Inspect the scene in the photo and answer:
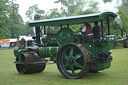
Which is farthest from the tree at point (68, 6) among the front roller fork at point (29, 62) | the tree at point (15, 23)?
the front roller fork at point (29, 62)

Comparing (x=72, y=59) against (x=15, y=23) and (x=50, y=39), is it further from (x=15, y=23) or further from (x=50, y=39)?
(x=15, y=23)

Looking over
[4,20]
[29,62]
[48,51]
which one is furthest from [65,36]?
[4,20]

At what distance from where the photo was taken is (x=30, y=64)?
28.5 feet

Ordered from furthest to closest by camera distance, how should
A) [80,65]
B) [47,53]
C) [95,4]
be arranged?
[95,4], [47,53], [80,65]

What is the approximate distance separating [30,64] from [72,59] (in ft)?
6.47

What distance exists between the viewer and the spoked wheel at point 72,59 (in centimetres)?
709

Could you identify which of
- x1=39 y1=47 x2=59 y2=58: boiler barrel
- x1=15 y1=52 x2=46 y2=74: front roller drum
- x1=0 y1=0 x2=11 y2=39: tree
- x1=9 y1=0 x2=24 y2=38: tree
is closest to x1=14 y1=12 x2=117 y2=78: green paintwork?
x1=39 y1=47 x2=59 y2=58: boiler barrel

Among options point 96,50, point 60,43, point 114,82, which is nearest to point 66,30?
point 60,43

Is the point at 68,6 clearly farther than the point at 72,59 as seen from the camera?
Yes

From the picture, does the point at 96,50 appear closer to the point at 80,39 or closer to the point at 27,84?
the point at 80,39

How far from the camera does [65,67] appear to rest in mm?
7641

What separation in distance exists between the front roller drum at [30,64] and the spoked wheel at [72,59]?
144 centimetres

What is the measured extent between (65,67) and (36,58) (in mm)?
1672

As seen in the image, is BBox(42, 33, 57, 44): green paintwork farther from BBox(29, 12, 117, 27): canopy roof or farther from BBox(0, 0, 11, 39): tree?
BBox(0, 0, 11, 39): tree
